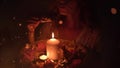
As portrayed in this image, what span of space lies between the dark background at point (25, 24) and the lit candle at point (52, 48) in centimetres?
17

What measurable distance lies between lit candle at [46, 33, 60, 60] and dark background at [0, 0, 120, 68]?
0.55ft

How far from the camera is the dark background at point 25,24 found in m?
1.54

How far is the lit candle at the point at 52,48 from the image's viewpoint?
1.51 metres

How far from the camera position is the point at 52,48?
1511 millimetres

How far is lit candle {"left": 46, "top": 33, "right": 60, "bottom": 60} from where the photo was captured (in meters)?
1.51

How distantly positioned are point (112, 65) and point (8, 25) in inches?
25.5

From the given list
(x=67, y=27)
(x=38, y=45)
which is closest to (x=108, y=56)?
(x=67, y=27)

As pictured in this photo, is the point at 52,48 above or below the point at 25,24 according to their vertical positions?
below

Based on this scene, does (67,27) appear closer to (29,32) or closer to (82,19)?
(82,19)

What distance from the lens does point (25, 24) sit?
5.27 ft

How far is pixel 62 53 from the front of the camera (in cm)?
157

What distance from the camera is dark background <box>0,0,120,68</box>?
1544mm

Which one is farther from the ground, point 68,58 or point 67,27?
point 67,27

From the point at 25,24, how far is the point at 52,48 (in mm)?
231
